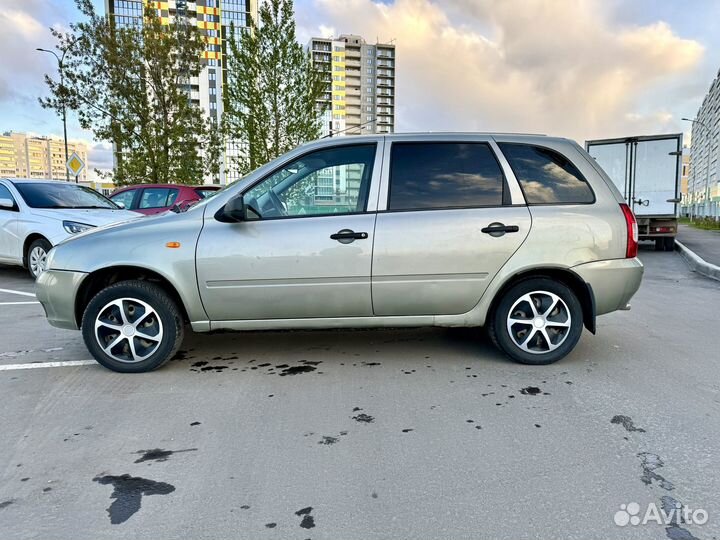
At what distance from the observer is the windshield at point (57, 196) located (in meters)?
8.59

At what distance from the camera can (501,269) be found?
4016 millimetres

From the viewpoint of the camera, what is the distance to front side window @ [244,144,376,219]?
398cm

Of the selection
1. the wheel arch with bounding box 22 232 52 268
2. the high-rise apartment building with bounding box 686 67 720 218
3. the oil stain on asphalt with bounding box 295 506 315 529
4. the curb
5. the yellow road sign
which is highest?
the high-rise apartment building with bounding box 686 67 720 218

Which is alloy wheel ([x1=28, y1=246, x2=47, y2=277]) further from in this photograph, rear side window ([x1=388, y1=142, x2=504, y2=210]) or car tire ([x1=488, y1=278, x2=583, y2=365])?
car tire ([x1=488, y1=278, x2=583, y2=365])

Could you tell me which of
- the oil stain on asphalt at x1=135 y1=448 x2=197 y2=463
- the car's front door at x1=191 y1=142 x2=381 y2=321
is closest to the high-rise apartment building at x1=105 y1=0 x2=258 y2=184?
the car's front door at x1=191 y1=142 x2=381 y2=321

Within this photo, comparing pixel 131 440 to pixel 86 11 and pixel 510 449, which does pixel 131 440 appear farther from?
pixel 86 11

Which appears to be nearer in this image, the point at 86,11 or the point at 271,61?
the point at 271,61

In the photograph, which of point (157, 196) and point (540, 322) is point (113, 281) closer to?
point (540, 322)

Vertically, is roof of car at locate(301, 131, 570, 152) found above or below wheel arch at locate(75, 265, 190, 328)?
above

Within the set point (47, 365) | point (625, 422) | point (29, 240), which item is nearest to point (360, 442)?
point (625, 422)

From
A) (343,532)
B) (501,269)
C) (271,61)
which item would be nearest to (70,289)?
(343,532)

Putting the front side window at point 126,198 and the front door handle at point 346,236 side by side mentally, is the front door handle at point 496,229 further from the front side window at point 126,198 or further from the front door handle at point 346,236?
the front side window at point 126,198

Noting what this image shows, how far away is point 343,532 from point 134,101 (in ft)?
69.7

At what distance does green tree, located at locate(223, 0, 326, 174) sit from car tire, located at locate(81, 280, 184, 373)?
1460cm
